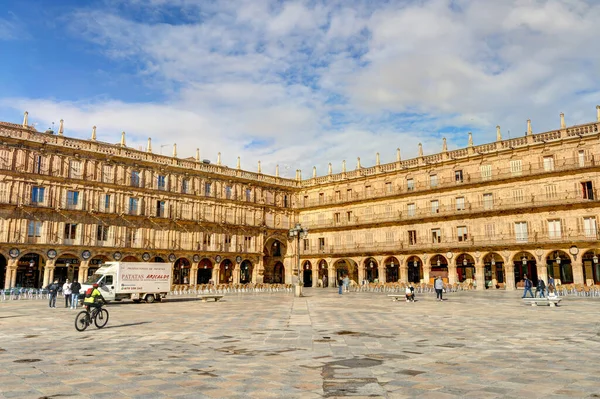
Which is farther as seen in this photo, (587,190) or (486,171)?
(486,171)

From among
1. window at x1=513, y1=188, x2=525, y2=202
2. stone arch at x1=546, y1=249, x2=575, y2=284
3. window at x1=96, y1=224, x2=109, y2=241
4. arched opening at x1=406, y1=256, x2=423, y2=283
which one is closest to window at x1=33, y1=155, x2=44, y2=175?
window at x1=96, y1=224, x2=109, y2=241

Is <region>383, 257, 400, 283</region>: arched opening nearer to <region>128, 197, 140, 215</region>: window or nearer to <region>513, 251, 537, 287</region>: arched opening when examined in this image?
<region>513, 251, 537, 287</region>: arched opening

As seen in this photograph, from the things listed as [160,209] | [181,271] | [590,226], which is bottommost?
[181,271]

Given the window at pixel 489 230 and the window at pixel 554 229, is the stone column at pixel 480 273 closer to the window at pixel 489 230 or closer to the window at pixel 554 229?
the window at pixel 489 230

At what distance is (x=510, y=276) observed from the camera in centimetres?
4169

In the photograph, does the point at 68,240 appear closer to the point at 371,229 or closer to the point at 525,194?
the point at 371,229

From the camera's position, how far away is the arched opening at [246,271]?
55097 millimetres

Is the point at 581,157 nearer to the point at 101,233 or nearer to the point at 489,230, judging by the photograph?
the point at 489,230

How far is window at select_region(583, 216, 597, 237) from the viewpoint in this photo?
38094mm

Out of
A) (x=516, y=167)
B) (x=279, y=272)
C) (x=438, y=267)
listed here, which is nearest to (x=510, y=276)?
(x=438, y=267)

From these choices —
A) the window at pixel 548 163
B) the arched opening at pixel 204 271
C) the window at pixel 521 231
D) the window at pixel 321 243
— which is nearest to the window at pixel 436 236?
the window at pixel 521 231

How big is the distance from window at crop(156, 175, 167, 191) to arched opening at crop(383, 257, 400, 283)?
2487 centimetres

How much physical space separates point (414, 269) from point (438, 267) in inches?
109

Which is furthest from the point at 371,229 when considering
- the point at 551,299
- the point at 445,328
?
the point at 445,328
